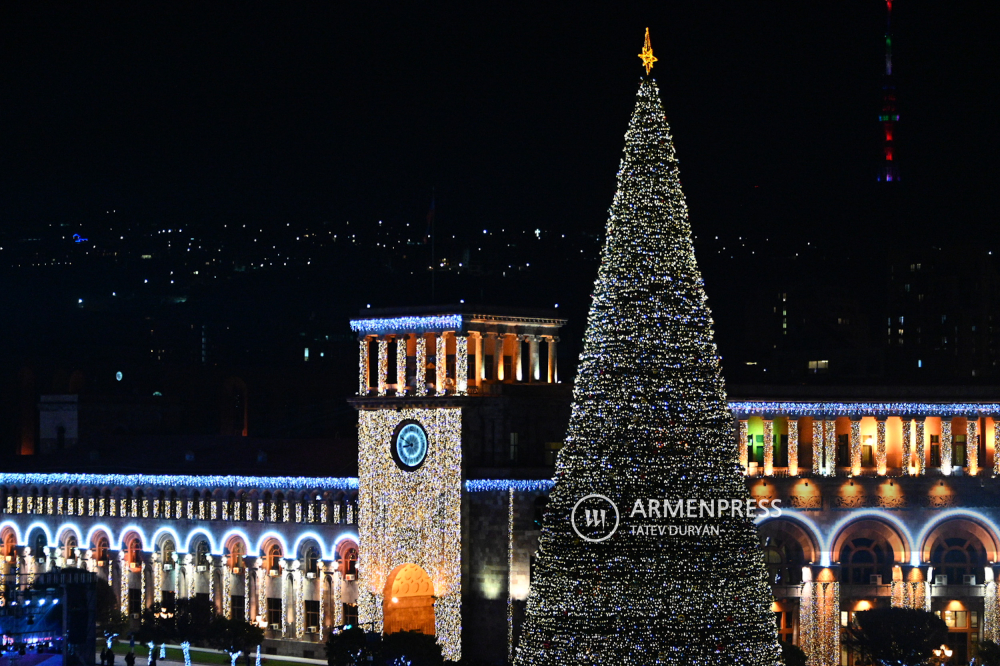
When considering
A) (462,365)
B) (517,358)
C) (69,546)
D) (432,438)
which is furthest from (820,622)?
(69,546)

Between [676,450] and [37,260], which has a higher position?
[37,260]

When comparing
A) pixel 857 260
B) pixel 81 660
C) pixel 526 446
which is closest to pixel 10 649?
pixel 81 660

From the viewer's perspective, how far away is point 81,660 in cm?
6606

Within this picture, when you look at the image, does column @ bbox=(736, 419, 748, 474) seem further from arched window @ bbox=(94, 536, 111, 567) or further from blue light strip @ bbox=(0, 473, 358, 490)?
arched window @ bbox=(94, 536, 111, 567)

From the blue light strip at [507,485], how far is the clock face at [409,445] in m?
2.50

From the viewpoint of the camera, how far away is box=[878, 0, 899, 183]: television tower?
388ft

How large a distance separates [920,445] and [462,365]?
1787 cm

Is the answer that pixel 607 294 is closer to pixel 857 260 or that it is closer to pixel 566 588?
pixel 566 588

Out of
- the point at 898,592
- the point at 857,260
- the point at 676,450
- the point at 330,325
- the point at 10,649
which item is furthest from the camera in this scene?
the point at 857,260

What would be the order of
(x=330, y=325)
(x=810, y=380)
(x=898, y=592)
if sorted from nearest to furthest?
1. (x=898, y=592)
2. (x=810, y=380)
3. (x=330, y=325)

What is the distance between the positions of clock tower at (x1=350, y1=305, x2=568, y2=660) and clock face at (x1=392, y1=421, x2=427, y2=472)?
0.13 ft

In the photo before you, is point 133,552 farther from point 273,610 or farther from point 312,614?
point 312,614

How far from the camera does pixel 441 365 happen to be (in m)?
74.9

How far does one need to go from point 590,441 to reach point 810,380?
34993 mm
